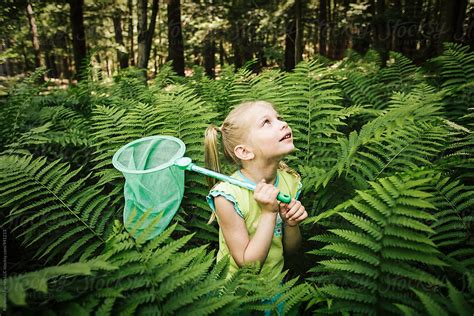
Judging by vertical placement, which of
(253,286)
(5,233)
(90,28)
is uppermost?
(90,28)

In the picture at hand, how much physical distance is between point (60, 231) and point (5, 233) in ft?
1.94

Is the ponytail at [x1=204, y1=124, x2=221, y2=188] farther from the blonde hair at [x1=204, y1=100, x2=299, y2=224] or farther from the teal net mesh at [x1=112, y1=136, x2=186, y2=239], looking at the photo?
the teal net mesh at [x1=112, y1=136, x2=186, y2=239]

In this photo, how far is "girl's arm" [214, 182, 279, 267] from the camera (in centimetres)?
172

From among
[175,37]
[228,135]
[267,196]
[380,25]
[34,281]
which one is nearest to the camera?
[34,281]

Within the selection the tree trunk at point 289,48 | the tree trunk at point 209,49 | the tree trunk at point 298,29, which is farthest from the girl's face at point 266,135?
the tree trunk at point 289,48

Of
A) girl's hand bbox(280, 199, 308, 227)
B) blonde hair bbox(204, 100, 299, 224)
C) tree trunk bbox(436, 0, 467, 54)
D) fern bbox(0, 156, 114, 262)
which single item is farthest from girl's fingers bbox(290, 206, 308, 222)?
tree trunk bbox(436, 0, 467, 54)

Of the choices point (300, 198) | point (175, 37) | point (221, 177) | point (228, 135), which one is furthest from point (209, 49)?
point (221, 177)

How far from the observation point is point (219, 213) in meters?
1.85

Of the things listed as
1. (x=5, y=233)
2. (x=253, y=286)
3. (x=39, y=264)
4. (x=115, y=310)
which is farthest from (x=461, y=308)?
(x=5, y=233)

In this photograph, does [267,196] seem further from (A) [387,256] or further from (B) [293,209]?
(A) [387,256]

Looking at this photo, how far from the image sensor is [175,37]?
30.0 ft

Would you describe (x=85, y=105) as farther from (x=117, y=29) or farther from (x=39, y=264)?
(x=117, y=29)

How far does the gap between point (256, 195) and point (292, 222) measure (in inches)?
11.7

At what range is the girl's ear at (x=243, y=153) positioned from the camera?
1.97 m
